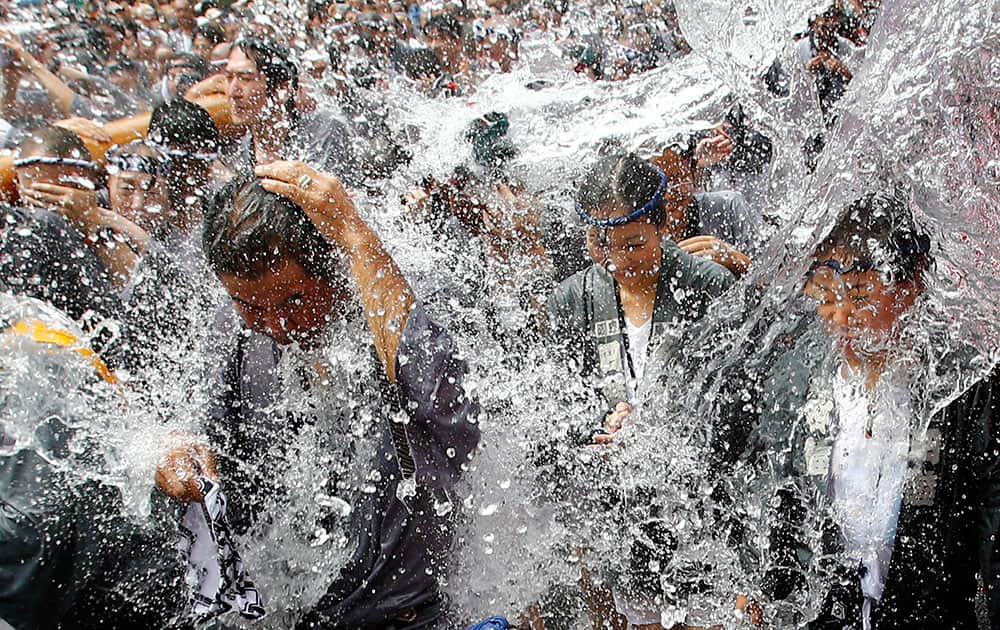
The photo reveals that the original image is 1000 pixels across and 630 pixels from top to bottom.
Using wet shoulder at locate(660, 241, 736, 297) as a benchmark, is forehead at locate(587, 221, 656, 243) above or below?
above

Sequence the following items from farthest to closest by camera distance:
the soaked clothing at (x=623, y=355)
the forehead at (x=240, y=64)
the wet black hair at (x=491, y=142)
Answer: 1. the forehead at (x=240, y=64)
2. the wet black hair at (x=491, y=142)
3. the soaked clothing at (x=623, y=355)

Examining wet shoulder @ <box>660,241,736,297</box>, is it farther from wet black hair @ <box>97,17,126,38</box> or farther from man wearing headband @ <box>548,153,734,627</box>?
wet black hair @ <box>97,17,126,38</box>

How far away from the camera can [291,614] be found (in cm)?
160

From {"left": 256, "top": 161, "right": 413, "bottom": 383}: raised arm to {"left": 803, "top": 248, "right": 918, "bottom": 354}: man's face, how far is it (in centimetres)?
85

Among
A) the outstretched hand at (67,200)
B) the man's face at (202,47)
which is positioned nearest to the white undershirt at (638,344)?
the outstretched hand at (67,200)

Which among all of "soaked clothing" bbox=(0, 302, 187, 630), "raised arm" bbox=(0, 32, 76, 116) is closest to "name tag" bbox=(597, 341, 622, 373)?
"soaked clothing" bbox=(0, 302, 187, 630)

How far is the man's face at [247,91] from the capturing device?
3.02m

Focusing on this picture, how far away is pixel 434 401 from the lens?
4.88 ft

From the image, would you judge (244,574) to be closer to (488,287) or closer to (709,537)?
(709,537)

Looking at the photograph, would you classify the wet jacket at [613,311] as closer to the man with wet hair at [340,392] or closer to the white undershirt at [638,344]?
the white undershirt at [638,344]

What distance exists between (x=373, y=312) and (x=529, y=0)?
3.01 metres

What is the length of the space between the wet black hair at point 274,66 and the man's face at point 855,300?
243 cm

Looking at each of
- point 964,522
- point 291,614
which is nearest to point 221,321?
point 291,614

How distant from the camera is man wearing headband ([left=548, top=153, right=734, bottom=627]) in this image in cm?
202
